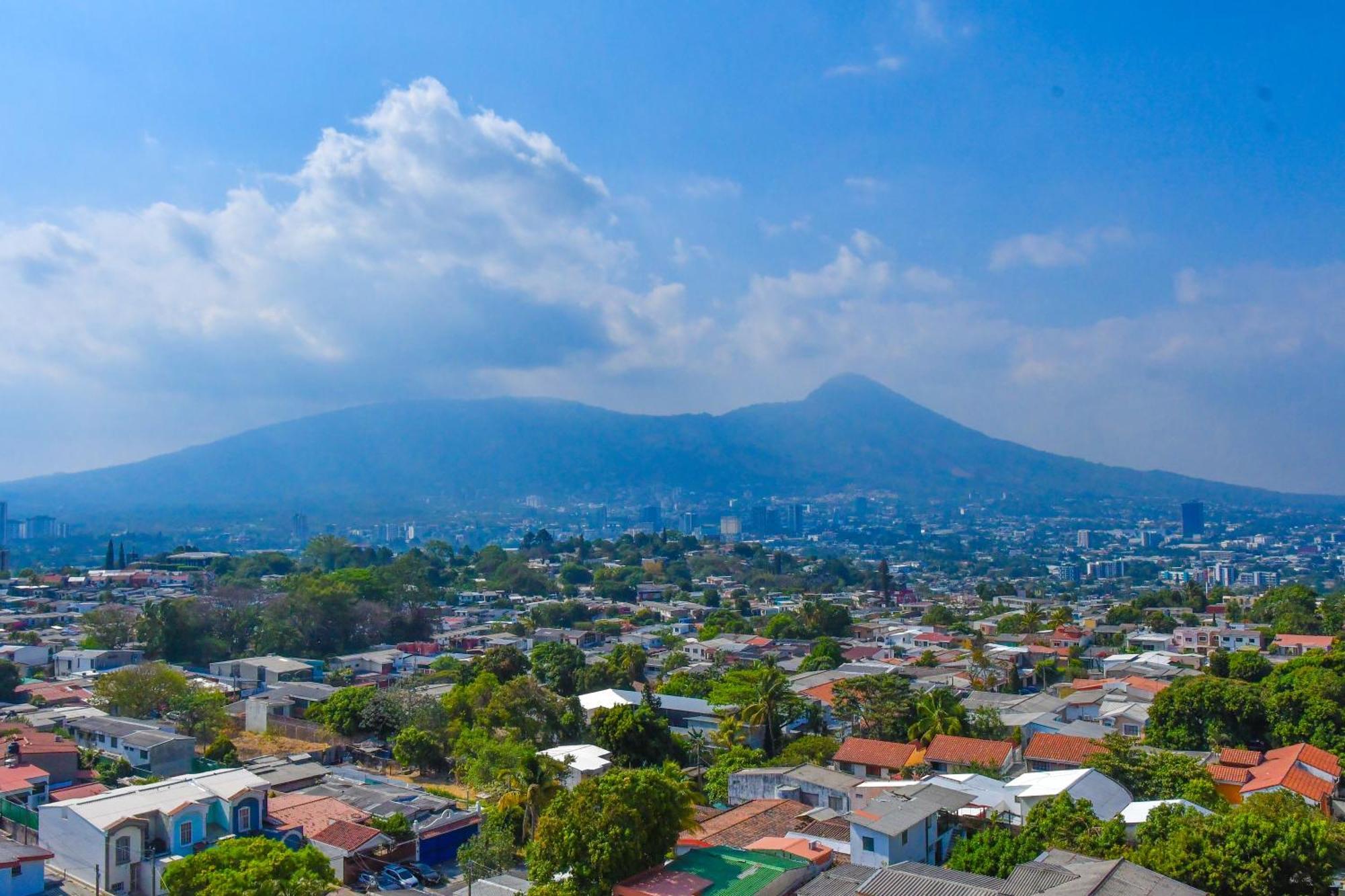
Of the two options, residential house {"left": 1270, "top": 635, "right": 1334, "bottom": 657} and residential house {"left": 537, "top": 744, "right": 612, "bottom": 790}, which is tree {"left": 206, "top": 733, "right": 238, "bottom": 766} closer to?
residential house {"left": 537, "top": 744, "right": 612, "bottom": 790}

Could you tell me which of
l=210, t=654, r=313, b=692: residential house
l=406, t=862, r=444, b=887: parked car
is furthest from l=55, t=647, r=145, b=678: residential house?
l=406, t=862, r=444, b=887: parked car

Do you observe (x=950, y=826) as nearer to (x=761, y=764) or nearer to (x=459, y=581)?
(x=761, y=764)

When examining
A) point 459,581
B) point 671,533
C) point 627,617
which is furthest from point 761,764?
point 671,533

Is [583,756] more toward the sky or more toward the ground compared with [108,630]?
more toward the ground

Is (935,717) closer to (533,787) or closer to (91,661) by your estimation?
(533,787)

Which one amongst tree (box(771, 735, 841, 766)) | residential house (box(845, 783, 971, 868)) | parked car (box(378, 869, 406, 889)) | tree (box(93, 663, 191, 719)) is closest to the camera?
residential house (box(845, 783, 971, 868))

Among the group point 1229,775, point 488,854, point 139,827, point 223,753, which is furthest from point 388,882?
point 1229,775
